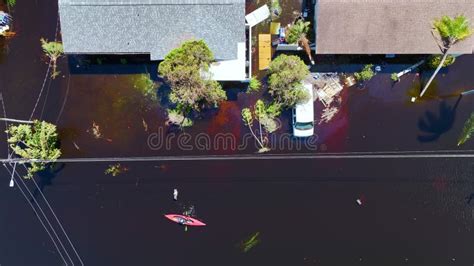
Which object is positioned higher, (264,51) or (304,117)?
(264,51)

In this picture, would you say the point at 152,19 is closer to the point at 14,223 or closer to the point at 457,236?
the point at 14,223

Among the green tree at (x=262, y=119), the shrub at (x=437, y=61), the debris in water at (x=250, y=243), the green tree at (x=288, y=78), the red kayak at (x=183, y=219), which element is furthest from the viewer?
the debris in water at (x=250, y=243)

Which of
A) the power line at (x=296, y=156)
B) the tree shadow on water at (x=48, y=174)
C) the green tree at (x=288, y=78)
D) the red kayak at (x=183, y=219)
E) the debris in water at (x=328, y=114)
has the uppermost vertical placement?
the green tree at (x=288, y=78)

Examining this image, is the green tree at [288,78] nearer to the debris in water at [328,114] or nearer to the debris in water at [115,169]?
the debris in water at [328,114]

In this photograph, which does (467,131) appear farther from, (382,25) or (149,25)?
(149,25)

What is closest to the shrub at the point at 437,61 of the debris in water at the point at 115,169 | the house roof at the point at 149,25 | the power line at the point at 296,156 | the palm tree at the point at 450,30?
the palm tree at the point at 450,30

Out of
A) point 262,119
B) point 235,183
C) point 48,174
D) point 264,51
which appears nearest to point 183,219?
point 235,183

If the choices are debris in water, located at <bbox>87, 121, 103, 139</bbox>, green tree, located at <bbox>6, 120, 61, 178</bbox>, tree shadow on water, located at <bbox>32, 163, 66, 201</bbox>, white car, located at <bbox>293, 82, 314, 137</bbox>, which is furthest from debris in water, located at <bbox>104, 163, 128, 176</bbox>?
white car, located at <bbox>293, 82, 314, 137</bbox>
